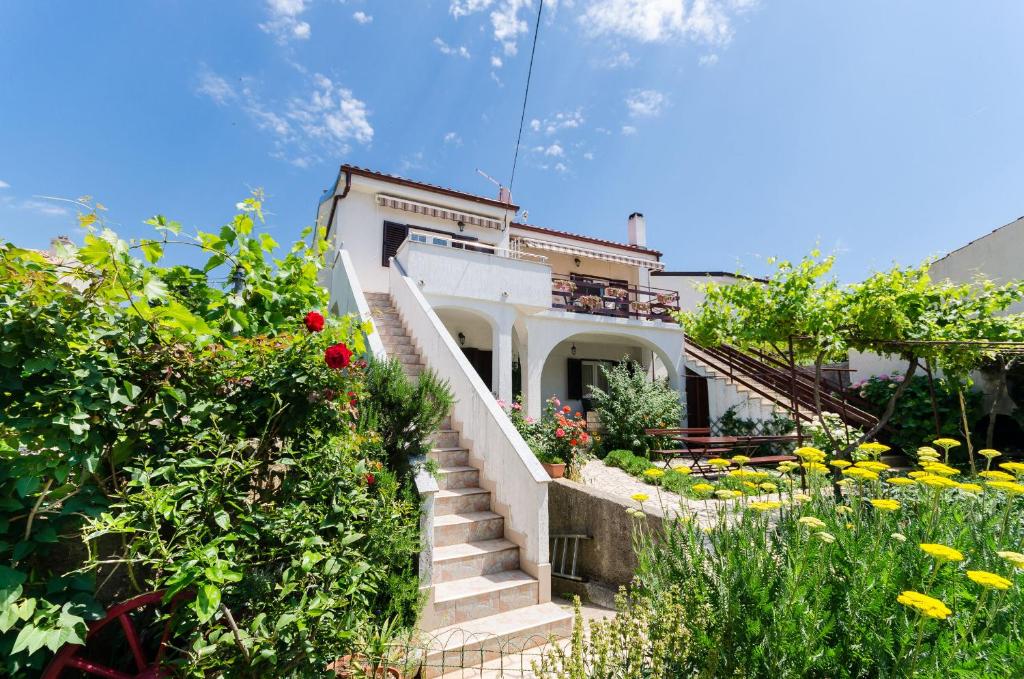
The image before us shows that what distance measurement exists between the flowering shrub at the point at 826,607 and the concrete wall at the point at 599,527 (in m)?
2.24

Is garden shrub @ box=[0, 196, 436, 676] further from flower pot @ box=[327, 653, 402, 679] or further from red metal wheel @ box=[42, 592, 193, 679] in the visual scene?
flower pot @ box=[327, 653, 402, 679]

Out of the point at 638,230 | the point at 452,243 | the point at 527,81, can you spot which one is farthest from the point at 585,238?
the point at 527,81

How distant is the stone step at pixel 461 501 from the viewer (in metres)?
5.12

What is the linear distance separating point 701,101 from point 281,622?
11.2 m

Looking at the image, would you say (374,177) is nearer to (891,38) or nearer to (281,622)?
(891,38)

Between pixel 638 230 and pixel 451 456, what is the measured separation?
61.1 ft

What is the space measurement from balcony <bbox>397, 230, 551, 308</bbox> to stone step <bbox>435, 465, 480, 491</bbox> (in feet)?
20.2

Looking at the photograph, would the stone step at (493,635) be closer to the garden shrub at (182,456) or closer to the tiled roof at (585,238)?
the garden shrub at (182,456)

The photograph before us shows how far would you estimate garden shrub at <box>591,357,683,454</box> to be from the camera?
12.3 meters

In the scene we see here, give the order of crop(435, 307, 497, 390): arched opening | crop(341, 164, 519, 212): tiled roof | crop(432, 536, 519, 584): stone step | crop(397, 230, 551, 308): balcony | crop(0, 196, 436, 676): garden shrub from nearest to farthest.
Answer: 1. crop(0, 196, 436, 676): garden shrub
2. crop(432, 536, 519, 584): stone step
3. crop(397, 230, 551, 308): balcony
4. crop(341, 164, 519, 212): tiled roof
5. crop(435, 307, 497, 390): arched opening

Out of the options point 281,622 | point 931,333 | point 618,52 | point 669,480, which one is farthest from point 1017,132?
point 281,622

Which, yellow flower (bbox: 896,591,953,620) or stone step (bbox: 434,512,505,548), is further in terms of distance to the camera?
stone step (bbox: 434,512,505,548)

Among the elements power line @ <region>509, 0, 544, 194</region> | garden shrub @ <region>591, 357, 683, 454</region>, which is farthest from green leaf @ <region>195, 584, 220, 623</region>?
garden shrub @ <region>591, 357, 683, 454</region>

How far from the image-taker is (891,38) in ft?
22.3
